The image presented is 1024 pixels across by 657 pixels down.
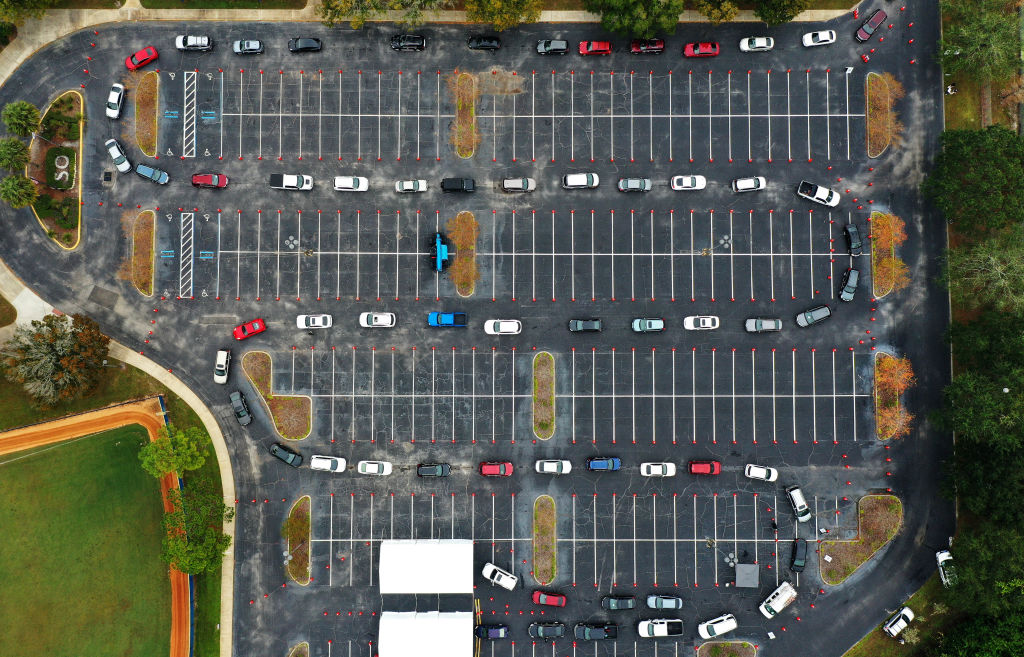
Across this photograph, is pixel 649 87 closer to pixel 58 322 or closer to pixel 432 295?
pixel 432 295

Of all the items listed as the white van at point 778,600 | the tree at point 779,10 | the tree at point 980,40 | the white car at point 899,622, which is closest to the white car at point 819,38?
the tree at point 779,10

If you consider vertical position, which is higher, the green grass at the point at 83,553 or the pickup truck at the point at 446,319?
the pickup truck at the point at 446,319

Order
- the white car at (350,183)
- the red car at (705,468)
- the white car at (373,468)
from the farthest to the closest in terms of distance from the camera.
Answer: the white car at (350,183)
the white car at (373,468)
the red car at (705,468)

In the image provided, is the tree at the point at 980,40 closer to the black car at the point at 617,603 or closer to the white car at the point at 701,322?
the white car at the point at 701,322

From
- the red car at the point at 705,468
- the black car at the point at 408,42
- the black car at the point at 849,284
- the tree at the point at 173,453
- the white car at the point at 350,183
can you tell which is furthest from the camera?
the black car at the point at 408,42

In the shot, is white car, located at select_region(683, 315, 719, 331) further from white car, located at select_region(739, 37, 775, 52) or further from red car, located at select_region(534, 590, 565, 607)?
red car, located at select_region(534, 590, 565, 607)

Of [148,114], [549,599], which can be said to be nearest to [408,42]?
[148,114]

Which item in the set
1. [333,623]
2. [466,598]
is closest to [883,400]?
[466,598]
